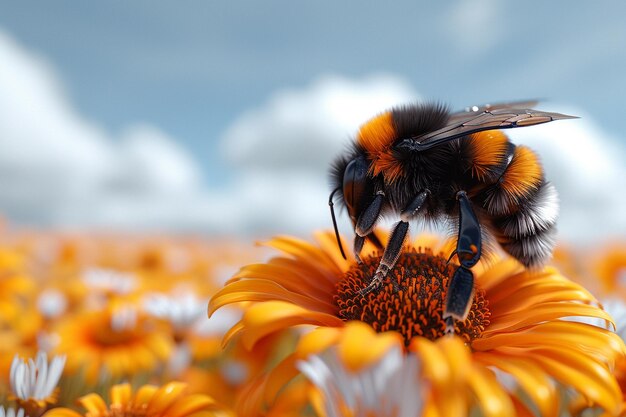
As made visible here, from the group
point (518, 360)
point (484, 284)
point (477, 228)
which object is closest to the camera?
point (518, 360)

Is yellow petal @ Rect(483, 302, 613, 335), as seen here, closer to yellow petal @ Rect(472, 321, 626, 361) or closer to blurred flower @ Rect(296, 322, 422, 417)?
yellow petal @ Rect(472, 321, 626, 361)

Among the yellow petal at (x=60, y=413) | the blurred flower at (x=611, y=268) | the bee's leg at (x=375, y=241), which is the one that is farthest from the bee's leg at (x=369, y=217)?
the blurred flower at (x=611, y=268)

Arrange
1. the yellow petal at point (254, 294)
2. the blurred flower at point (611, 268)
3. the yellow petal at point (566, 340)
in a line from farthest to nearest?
the blurred flower at point (611, 268)
the yellow petal at point (254, 294)
the yellow petal at point (566, 340)

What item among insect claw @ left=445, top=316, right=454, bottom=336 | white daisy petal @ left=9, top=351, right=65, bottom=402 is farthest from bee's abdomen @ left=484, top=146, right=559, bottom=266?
white daisy petal @ left=9, top=351, right=65, bottom=402

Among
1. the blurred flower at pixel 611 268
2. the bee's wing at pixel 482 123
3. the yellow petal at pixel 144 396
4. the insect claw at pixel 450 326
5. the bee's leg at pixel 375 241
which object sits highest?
the bee's wing at pixel 482 123

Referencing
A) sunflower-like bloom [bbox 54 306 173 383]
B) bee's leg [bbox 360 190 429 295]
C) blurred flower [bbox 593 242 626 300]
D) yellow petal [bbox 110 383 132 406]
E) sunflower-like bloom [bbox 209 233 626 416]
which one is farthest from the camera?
blurred flower [bbox 593 242 626 300]

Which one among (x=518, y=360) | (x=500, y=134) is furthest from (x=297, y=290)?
(x=500, y=134)

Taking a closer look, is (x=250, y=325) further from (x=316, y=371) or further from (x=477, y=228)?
(x=477, y=228)

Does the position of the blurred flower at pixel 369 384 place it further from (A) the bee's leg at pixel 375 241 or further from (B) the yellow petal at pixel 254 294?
(A) the bee's leg at pixel 375 241
